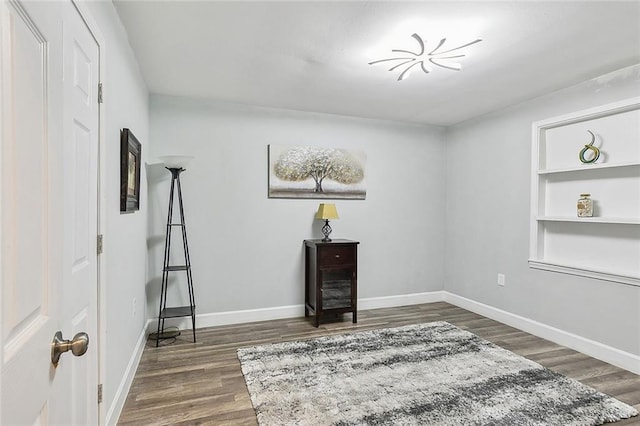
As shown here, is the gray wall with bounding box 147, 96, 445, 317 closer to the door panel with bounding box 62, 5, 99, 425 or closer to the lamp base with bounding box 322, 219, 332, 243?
the lamp base with bounding box 322, 219, 332, 243

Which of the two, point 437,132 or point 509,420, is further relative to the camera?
point 437,132

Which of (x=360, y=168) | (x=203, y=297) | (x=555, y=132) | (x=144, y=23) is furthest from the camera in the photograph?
(x=360, y=168)

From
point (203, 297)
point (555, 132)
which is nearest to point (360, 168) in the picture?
point (555, 132)

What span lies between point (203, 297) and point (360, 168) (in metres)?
2.38

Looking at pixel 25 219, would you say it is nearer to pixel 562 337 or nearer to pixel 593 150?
pixel 593 150

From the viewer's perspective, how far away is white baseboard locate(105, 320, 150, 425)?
6.27ft

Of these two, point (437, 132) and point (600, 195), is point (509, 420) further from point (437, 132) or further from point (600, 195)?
point (437, 132)

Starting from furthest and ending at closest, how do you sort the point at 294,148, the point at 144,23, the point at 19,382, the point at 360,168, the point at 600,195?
the point at 360,168
the point at 294,148
the point at 600,195
the point at 144,23
the point at 19,382

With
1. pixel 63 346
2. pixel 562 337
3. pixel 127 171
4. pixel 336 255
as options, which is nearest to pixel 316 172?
pixel 336 255

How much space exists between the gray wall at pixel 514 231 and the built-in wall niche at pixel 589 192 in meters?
0.11

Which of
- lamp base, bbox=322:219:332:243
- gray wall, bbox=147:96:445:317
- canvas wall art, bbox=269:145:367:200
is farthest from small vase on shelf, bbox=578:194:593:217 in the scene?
lamp base, bbox=322:219:332:243

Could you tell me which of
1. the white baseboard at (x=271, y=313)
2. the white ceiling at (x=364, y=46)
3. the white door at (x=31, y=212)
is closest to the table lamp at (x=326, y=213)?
the white baseboard at (x=271, y=313)

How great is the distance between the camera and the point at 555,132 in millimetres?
3354

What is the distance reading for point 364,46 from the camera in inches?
95.9
